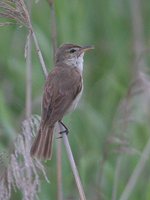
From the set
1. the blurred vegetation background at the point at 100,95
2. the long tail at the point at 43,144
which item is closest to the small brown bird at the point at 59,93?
the long tail at the point at 43,144

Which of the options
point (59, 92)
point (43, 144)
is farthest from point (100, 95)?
point (43, 144)

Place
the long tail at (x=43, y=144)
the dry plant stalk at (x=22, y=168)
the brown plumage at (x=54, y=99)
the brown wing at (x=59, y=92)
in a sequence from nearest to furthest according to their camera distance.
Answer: the dry plant stalk at (x=22, y=168)
the long tail at (x=43, y=144)
the brown plumage at (x=54, y=99)
the brown wing at (x=59, y=92)

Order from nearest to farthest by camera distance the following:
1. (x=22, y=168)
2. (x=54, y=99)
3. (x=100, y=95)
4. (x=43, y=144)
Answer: (x=22, y=168)
(x=43, y=144)
(x=54, y=99)
(x=100, y=95)

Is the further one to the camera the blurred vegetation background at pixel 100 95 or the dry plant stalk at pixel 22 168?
the blurred vegetation background at pixel 100 95

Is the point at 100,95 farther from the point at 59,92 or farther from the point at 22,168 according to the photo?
the point at 22,168

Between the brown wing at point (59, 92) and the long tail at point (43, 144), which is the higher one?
the brown wing at point (59, 92)

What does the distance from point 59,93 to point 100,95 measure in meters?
1.32

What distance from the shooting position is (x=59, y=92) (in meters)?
4.61

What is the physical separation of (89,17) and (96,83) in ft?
2.70

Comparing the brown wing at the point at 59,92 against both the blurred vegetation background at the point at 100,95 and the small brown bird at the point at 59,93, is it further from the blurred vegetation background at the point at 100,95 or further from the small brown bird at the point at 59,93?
the blurred vegetation background at the point at 100,95

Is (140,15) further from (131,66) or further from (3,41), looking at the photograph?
(3,41)

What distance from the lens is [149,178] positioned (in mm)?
4988

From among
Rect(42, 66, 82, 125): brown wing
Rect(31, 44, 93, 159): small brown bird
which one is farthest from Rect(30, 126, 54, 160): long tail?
Rect(42, 66, 82, 125): brown wing

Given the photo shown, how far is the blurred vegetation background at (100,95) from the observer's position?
14.4ft
